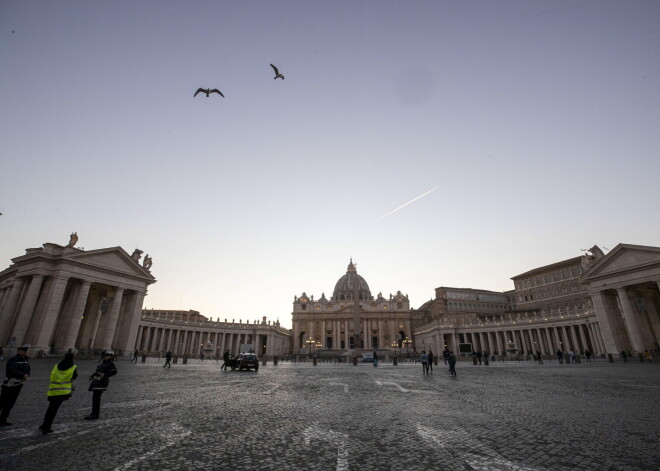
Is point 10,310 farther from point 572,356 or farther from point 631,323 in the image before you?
point 631,323

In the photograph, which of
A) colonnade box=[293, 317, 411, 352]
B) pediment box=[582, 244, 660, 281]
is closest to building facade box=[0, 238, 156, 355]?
pediment box=[582, 244, 660, 281]

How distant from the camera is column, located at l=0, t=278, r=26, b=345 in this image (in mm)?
33906

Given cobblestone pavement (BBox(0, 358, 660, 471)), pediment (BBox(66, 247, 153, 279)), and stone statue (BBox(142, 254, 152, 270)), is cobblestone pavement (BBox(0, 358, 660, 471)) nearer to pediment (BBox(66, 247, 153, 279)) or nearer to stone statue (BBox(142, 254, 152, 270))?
pediment (BBox(66, 247, 153, 279))

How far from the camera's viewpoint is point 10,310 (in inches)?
1385

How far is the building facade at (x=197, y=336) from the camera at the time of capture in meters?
63.3

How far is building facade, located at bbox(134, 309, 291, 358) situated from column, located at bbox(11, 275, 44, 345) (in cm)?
1855

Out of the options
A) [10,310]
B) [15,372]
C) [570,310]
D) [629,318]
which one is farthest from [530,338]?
[10,310]

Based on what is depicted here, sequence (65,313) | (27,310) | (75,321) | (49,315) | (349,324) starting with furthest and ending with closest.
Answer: (349,324) → (65,313) → (75,321) → (49,315) → (27,310)

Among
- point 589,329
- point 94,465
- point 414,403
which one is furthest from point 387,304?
point 94,465

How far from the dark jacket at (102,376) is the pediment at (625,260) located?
160 ft

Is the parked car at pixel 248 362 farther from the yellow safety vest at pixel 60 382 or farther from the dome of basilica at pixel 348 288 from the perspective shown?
the dome of basilica at pixel 348 288

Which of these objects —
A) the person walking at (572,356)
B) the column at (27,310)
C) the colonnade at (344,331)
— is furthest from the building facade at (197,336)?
the person walking at (572,356)

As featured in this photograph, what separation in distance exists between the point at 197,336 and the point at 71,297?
128ft

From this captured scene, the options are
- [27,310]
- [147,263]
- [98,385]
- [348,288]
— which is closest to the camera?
[98,385]
